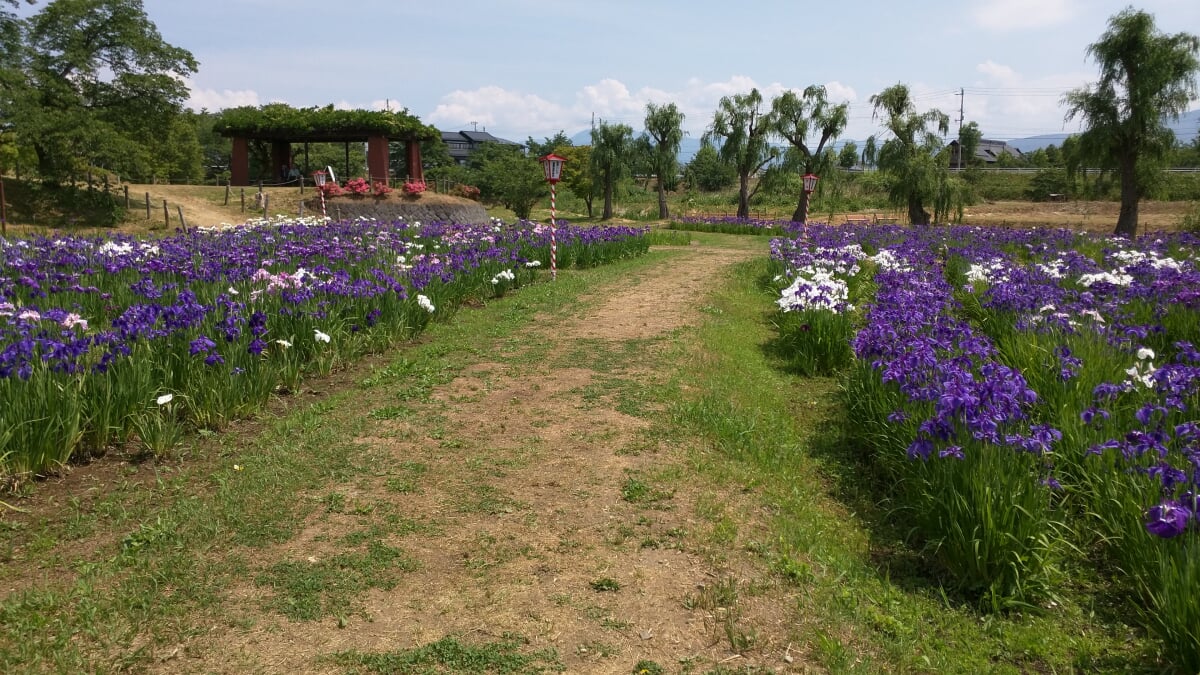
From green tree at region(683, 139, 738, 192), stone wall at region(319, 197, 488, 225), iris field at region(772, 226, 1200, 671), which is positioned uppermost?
green tree at region(683, 139, 738, 192)

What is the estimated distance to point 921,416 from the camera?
469 centimetres

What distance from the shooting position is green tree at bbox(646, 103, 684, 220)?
4053 centimetres

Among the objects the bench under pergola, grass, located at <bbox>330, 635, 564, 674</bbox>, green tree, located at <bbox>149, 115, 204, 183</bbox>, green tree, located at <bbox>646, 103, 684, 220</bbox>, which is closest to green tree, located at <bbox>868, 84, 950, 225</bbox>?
green tree, located at <bbox>646, 103, 684, 220</bbox>

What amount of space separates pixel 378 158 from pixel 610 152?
12201 mm

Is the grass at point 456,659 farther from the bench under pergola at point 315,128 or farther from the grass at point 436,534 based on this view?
the bench under pergola at point 315,128

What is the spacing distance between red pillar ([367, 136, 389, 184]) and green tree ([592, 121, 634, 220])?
11.1 m

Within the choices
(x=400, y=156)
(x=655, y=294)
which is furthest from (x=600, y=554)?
(x=400, y=156)

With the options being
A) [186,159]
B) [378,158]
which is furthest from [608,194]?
[186,159]

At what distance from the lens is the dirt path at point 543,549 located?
316cm

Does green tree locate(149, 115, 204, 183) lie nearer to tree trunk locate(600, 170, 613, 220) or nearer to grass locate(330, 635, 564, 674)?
tree trunk locate(600, 170, 613, 220)

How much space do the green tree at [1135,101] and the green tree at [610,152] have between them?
21.1 meters

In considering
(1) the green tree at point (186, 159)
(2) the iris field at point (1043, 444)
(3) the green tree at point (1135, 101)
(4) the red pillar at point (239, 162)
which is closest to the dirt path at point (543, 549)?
(2) the iris field at point (1043, 444)

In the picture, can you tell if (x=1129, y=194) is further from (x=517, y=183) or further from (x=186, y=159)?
(x=186, y=159)

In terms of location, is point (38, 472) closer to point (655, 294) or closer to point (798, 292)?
point (798, 292)
